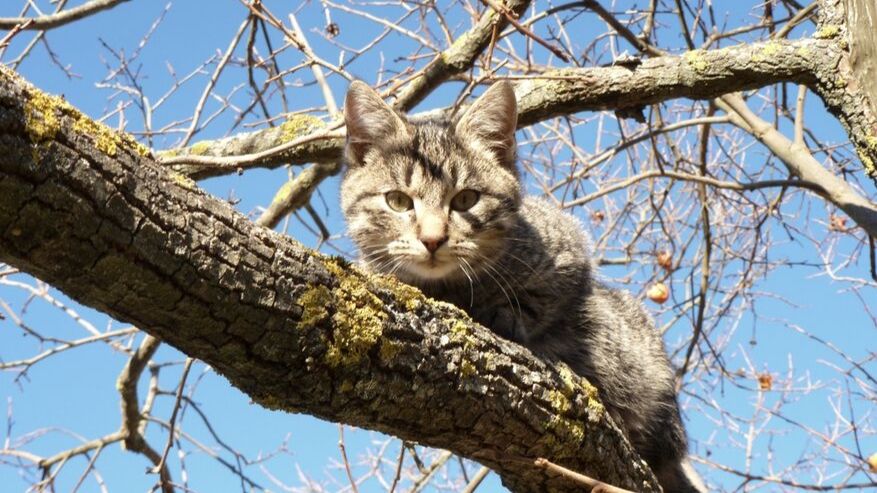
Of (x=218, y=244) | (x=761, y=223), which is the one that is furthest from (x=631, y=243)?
(x=218, y=244)

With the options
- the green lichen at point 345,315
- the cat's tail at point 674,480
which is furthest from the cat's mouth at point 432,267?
the cat's tail at point 674,480

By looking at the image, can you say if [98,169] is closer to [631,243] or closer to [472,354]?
[472,354]

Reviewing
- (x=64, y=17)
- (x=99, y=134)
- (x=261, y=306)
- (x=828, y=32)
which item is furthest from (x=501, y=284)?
(x=64, y=17)

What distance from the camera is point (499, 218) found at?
322 cm

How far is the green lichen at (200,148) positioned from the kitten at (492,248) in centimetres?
86

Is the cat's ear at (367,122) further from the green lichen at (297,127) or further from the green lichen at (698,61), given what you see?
the green lichen at (698,61)

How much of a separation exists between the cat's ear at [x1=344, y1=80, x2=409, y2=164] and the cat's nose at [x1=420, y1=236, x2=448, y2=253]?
609 mm

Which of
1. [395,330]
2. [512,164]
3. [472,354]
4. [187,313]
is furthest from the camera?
[512,164]

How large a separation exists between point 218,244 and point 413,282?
1.50 meters

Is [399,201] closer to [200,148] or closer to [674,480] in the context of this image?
[200,148]

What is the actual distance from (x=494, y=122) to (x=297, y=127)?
3.39 feet

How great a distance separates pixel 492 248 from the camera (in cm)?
318

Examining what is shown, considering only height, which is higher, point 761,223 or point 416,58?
point 416,58

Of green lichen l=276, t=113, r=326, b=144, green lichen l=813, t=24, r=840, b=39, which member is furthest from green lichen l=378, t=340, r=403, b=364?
green lichen l=813, t=24, r=840, b=39
